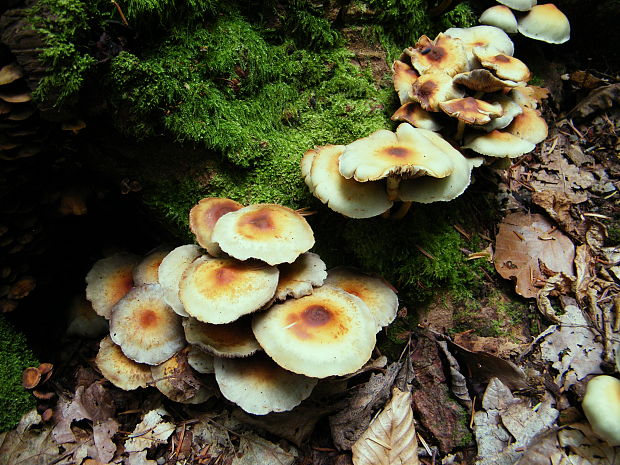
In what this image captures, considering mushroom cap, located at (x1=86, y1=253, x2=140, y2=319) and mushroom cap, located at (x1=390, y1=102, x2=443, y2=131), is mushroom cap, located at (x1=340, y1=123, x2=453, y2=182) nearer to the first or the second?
mushroom cap, located at (x1=390, y1=102, x2=443, y2=131)

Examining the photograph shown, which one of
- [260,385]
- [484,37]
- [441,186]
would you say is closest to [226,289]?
[260,385]

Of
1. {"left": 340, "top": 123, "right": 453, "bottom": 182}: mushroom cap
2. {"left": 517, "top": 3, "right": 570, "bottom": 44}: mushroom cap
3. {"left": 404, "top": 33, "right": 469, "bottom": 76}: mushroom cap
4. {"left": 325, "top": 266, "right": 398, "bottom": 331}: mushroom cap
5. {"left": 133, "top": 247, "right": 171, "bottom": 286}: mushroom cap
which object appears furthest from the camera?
{"left": 517, "top": 3, "right": 570, "bottom": 44}: mushroom cap

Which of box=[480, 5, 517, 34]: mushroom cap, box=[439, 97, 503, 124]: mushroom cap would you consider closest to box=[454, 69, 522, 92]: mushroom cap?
box=[439, 97, 503, 124]: mushroom cap

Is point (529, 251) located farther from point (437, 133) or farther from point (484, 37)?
point (484, 37)

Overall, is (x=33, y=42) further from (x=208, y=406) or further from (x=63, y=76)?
(x=208, y=406)

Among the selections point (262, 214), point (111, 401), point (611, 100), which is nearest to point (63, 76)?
point (262, 214)

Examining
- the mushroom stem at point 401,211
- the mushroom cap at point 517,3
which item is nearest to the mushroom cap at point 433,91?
the mushroom stem at point 401,211

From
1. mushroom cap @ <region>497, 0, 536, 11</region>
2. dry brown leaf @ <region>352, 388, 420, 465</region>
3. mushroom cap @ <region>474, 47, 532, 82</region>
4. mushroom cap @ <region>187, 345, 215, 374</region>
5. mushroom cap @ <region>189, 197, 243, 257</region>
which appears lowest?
dry brown leaf @ <region>352, 388, 420, 465</region>
